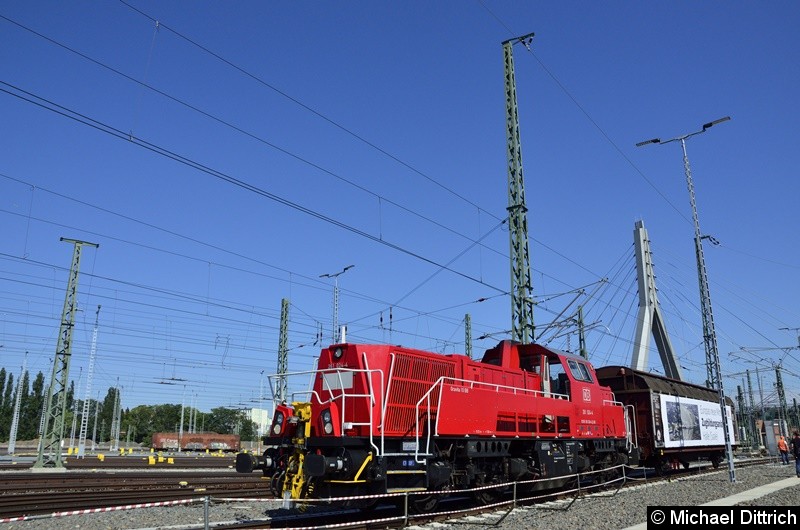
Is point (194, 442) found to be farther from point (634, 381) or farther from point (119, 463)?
point (634, 381)

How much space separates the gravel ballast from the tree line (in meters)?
66.1

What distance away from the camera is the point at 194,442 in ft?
197

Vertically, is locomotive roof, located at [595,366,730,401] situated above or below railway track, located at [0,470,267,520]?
above

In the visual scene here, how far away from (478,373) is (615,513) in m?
3.83

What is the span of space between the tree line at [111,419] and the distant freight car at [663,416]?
2457 inches

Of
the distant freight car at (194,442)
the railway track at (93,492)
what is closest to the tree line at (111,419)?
the distant freight car at (194,442)

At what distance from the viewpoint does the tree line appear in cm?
8475

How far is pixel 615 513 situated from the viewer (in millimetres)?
11945

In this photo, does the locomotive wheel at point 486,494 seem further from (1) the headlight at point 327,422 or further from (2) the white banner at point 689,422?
(2) the white banner at point 689,422

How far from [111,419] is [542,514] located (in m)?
108

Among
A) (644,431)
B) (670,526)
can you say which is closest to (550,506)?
(670,526)

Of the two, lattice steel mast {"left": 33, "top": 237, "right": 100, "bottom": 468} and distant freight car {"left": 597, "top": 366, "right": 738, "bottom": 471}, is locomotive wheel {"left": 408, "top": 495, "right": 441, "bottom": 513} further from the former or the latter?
lattice steel mast {"left": 33, "top": 237, "right": 100, "bottom": 468}

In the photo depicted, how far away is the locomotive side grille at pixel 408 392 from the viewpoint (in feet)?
35.7

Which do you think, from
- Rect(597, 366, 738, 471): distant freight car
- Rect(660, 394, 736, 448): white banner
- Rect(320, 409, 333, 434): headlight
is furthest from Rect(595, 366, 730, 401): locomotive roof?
Rect(320, 409, 333, 434): headlight
